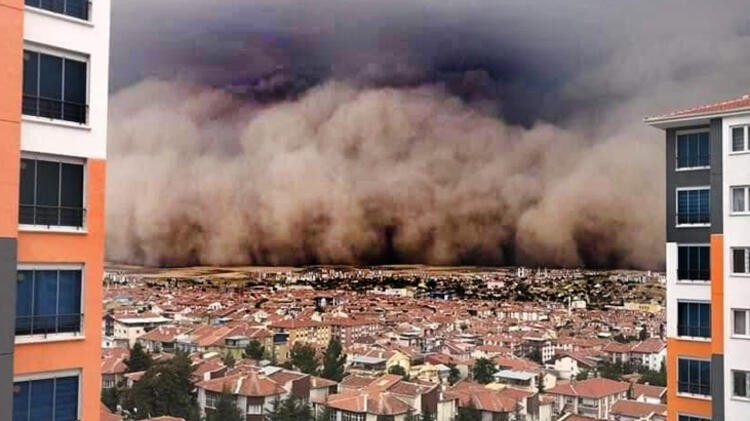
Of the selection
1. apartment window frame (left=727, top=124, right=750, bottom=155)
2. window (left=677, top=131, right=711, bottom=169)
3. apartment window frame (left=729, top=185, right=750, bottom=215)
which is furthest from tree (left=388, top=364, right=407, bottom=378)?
apartment window frame (left=727, top=124, right=750, bottom=155)

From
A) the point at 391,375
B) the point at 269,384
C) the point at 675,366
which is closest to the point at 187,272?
the point at 269,384

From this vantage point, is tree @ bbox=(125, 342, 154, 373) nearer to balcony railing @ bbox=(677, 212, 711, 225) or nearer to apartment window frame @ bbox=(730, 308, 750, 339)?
balcony railing @ bbox=(677, 212, 711, 225)

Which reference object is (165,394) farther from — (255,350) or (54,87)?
(54,87)

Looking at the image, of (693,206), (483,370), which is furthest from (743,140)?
(483,370)

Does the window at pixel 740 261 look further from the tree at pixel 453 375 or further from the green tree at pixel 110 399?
the green tree at pixel 110 399

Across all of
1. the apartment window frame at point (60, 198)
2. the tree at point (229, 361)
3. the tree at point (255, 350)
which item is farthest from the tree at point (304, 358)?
the apartment window frame at point (60, 198)

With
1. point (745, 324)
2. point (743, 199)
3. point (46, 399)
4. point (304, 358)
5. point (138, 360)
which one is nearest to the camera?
point (46, 399)
